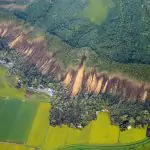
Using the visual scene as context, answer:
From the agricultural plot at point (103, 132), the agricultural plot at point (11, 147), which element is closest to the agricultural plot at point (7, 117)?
the agricultural plot at point (11, 147)

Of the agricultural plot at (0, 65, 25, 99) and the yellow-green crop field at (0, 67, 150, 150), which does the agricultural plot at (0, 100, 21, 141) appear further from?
the agricultural plot at (0, 65, 25, 99)

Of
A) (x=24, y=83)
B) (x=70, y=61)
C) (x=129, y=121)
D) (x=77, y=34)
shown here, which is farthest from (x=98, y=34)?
(x=129, y=121)

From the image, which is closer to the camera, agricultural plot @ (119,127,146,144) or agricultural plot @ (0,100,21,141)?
agricultural plot @ (119,127,146,144)

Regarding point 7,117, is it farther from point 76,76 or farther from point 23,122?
point 76,76

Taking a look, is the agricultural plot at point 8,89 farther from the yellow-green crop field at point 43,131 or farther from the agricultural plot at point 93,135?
the agricultural plot at point 93,135

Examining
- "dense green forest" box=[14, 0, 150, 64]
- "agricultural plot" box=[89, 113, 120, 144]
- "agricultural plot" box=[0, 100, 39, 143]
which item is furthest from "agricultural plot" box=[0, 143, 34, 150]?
"dense green forest" box=[14, 0, 150, 64]

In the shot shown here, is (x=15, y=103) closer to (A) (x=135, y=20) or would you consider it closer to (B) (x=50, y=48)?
(B) (x=50, y=48)

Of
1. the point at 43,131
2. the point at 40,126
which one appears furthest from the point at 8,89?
the point at 43,131
